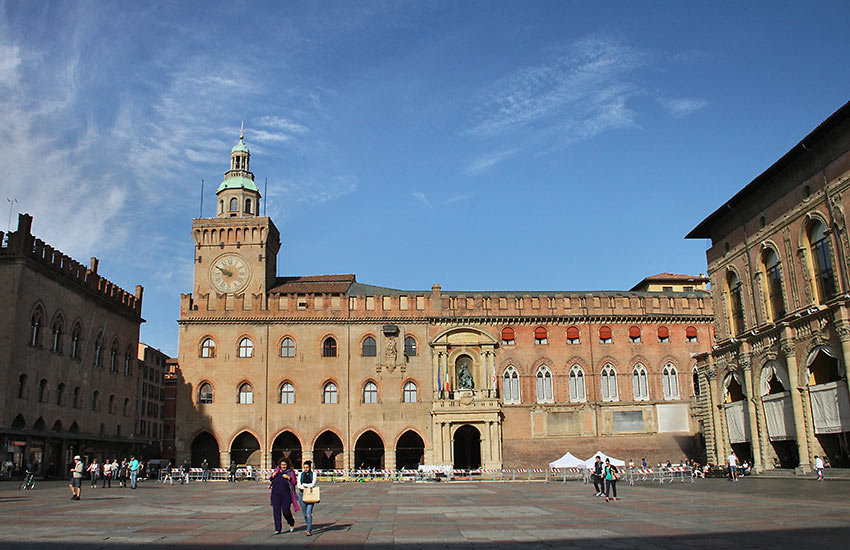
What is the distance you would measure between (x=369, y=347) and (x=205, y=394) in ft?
38.5

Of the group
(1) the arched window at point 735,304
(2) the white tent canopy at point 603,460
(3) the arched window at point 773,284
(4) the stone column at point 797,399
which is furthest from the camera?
(1) the arched window at point 735,304

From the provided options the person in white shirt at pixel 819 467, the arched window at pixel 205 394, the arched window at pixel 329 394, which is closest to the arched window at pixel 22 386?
the arched window at pixel 205 394

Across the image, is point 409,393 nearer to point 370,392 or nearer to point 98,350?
point 370,392

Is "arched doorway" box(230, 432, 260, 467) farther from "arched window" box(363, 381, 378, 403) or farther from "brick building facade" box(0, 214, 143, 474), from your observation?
"arched window" box(363, 381, 378, 403)

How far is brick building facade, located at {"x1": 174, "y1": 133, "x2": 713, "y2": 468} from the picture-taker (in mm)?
49812

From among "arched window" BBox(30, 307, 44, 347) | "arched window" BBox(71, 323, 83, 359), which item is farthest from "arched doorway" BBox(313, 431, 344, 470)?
"arched window" BBox(30, 307, 44, 347)

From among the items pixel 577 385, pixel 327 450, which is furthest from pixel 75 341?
pixel 577 385

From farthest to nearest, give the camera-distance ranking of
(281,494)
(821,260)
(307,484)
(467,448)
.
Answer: (467,448)
(821,260)
(307,484)
(281,494)

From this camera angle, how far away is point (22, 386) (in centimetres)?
3747

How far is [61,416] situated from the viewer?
4119cm

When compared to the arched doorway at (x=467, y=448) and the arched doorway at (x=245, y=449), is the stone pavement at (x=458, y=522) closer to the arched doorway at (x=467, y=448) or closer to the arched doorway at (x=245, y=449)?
the arched doorway at (x=245, y=449)

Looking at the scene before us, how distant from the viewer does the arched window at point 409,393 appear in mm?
50719

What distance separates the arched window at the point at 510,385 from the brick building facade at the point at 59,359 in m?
26.3

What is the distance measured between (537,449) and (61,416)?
1183 inches
